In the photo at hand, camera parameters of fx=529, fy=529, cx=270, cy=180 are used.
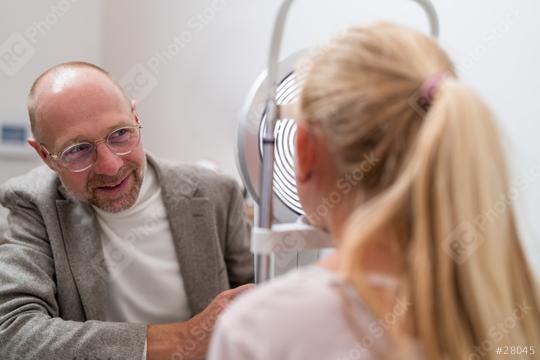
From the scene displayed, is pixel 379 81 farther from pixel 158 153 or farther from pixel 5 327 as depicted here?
pixel 158 153

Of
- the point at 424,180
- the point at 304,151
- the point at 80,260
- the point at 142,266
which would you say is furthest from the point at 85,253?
the point at 424,180

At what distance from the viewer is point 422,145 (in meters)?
0.59

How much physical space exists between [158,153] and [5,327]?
1512 millimetres

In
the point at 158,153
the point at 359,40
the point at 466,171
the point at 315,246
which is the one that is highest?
the point at 359,40

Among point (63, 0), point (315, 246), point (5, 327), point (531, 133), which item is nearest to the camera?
point (315, 246)

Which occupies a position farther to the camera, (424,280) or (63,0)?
(63,0)

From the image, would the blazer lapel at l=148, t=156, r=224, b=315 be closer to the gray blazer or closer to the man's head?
the gray blazer

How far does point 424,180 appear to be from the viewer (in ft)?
1.97

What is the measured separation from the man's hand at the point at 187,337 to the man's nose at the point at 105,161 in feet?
1.24

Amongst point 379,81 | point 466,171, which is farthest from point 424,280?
point 379,81

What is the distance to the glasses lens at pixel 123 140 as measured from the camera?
1257 mm

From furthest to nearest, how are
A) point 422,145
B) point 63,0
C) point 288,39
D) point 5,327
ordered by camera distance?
point 63,0 → point 288,39 → point 5,327 → point 422,145

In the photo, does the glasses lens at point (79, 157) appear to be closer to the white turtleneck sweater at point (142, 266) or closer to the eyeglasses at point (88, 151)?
the eyeglasses at point (88, 151)

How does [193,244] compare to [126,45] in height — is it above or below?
below
